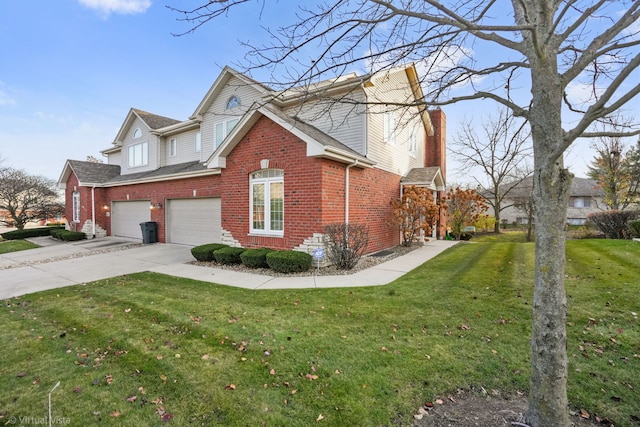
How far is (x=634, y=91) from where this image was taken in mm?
1680

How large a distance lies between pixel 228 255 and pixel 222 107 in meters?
8.10

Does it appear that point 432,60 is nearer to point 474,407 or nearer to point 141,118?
point 474,407

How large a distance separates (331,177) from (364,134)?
2.58 m

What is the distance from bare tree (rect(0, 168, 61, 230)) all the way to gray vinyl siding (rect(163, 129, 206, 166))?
46.5ft

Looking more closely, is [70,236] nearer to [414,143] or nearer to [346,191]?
[346,191]

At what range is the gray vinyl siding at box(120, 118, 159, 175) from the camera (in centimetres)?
1700

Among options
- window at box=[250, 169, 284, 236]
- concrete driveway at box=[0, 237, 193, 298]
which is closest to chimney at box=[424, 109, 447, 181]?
window at box=[250, 169, 284, 236]

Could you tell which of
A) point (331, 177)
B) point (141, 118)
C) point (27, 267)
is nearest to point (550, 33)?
point (331, 177)

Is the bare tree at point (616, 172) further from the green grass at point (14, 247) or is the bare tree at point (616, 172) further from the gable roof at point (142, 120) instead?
the green grass at point (14, 247)

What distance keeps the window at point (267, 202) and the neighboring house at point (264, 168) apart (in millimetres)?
34

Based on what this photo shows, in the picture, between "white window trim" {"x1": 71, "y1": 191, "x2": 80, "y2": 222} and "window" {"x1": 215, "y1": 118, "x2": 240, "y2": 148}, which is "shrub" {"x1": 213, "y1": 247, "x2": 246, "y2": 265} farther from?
"white window trim" {"x1": 71, "y1": 191, "x2": 80, "y2": 222}

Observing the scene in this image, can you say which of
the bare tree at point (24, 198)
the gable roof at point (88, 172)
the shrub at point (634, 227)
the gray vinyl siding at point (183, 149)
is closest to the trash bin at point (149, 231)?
the gray vinyl siding at point (183, 149)

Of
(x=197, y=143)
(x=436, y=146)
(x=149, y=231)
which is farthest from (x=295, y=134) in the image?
(x=436, y=146)

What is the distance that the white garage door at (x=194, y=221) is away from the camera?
12766 millimetres
